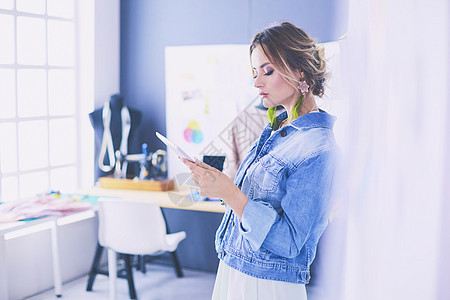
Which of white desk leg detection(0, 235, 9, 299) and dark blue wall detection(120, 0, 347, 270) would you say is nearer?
white desk leg detection(0, 235, 9, 299)

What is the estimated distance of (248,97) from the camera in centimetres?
351

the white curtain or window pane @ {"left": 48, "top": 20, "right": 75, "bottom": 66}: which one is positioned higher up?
window pane @ {"left": 48, "top": 20, "right": 75, "bottom": 66}

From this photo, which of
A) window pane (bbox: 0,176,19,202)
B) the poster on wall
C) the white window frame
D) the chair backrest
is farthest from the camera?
the white window frame

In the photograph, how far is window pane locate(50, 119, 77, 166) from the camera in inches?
140

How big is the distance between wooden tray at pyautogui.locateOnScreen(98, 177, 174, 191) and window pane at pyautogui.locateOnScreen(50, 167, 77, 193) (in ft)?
1.00

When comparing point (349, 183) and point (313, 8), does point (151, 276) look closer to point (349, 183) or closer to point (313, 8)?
point (313, 8)

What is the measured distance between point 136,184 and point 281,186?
98.2 inches

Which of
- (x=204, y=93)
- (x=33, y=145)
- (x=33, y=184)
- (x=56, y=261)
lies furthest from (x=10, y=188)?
(x=204, y=93)

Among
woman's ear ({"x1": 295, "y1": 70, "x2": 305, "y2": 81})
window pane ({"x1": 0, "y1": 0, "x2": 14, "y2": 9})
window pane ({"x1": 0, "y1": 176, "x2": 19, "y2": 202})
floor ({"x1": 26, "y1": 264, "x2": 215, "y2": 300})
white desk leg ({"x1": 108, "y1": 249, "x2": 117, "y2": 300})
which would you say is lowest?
floor ({"x1": 26, "y1": 264, "x2": 215, "y2": 300})

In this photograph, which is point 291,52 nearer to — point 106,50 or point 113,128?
point 113,128

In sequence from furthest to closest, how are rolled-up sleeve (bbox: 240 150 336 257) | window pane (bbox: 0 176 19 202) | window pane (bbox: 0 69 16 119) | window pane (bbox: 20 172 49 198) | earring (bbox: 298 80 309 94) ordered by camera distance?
window pane (bbox: 20 172 49 198), window pane (bbox: 0 176 19 202), window pane (bbox: 0 69 16 119), earring (bbox: 298 80 309 94), rolled-up sleeve (bbox: 240 150 336 257)

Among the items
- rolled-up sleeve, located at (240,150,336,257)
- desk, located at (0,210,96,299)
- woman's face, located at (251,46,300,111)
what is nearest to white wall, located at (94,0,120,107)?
desk, located at (0,210,96,299)

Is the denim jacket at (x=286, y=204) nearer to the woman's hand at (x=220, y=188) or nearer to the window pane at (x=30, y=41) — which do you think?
the woman's hand at (x=220, y=188)

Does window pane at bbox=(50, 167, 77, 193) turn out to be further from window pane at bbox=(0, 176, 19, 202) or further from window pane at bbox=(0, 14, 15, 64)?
window pane at bbox=(0, 14, 15, 64)
